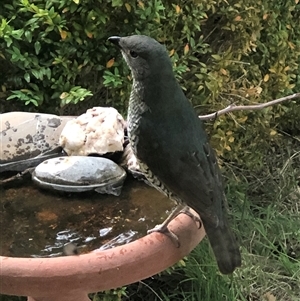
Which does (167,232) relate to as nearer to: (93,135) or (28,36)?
(93,135)

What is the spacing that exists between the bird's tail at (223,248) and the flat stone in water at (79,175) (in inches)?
14.0

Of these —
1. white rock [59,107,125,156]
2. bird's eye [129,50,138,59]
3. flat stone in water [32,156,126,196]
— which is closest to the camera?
bird's eye [129,50,138,59]

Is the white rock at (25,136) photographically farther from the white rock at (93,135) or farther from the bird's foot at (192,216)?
the bird's foot at (192,216)

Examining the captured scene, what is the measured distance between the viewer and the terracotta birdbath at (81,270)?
4.73 feet

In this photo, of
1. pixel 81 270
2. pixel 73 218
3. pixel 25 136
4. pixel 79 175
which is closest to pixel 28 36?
pixel 25 136

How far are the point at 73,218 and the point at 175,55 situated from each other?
3.66 ft

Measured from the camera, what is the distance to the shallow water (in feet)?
5.24

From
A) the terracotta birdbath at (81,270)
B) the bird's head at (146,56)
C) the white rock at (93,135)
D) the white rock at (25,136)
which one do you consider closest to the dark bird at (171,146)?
the bird's head at (146,56)

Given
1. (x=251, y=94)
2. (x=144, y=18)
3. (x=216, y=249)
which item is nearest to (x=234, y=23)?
(x=251, y=94)

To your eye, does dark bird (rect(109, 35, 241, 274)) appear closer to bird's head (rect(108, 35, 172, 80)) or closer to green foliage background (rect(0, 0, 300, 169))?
bird's head (rect(108, 35, 172, 80))

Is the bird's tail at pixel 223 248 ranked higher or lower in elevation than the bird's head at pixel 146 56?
lower

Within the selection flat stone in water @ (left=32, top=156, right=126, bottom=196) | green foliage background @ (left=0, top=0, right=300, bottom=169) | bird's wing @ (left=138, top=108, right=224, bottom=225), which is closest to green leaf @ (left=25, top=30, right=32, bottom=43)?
green foliage background @ (left=0, top=0, right=300, bottom=169)

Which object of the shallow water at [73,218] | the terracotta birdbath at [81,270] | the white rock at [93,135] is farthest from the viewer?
Answer: the white rock at [93,135]

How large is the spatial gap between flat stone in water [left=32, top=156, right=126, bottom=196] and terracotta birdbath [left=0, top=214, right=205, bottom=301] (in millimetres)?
331
